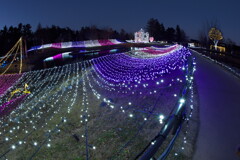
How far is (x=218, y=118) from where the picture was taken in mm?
3891

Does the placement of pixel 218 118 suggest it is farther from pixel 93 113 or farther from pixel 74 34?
pixel 74 34

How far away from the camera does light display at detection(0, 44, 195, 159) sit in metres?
5.09

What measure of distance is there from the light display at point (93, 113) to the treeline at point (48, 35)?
67.8ft

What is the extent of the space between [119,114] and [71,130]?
1.62 m

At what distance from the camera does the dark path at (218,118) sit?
3129mm

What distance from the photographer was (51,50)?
2808 centimetres

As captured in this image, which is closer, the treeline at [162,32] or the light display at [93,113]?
the light display at [93,113]

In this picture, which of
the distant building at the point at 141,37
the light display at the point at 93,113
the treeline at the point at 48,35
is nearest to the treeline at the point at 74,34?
the treeline at the point at 48,35

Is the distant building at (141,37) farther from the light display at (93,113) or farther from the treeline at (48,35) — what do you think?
the light display at (93,113)

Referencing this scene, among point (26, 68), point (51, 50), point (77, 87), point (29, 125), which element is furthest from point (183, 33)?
point (29, 125)

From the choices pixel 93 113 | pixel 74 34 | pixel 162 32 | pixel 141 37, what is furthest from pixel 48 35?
pixel 93 113

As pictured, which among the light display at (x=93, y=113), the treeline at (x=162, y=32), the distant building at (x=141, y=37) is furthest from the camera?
the treeline at (x=162, y=32)

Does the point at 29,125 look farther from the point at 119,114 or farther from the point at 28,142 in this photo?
the point at 119,114

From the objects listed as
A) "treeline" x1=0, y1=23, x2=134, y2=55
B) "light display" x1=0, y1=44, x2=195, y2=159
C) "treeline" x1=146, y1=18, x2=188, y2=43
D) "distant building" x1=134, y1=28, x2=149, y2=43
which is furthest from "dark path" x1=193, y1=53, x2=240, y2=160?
"treeline" x1=146, y1=18, x2=188, y2=43
